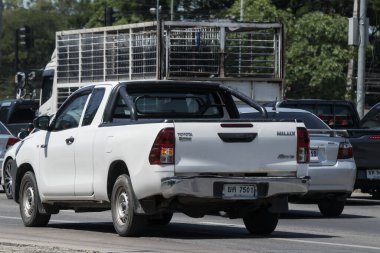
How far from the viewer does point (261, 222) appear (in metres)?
14.2

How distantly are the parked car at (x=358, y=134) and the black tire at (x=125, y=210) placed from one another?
25.5 feet

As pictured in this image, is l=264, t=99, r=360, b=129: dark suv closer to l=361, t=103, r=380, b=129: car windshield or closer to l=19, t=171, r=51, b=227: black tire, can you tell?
l=361, t=103, r=380, b=129: car windshield

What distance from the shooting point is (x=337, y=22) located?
48.7m

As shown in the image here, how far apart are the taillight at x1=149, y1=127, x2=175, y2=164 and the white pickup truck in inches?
0.4

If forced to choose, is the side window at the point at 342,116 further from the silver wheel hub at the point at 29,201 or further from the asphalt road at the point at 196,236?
the silver wheel hub at the point at 29,201

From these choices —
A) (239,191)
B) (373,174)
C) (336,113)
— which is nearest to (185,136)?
(239,191)

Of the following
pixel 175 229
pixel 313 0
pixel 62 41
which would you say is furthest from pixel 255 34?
pixel 313 0

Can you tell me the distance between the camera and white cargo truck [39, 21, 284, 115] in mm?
26359

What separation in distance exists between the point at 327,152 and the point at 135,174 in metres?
5.38

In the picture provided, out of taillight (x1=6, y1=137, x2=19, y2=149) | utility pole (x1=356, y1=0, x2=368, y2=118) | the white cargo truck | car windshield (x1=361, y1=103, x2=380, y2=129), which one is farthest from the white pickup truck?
utility pole (x1=356, y1=0, x2=368, y2=118)

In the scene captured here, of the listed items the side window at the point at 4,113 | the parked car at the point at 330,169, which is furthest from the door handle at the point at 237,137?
the side window at the point at 4,113

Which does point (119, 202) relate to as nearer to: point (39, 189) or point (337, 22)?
point (39, 189)

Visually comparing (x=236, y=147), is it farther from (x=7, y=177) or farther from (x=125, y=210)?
(x=7, y=177)

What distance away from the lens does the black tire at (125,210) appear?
13156mm
